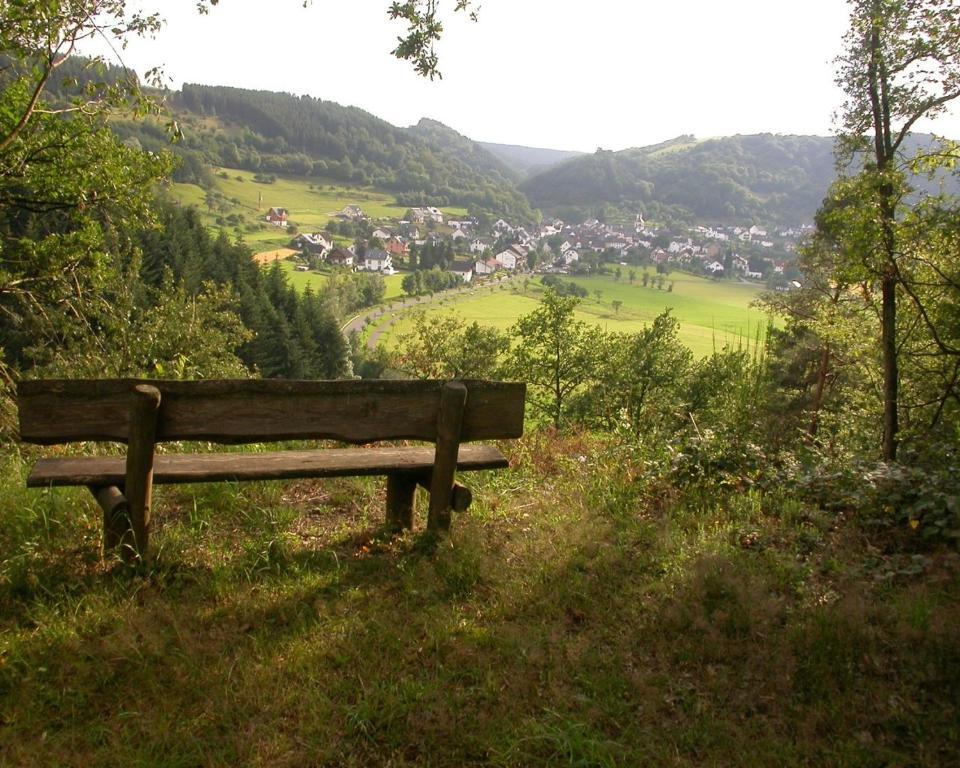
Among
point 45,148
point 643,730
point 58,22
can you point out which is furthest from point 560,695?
point 45,148

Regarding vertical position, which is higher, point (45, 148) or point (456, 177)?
point (456, 177)

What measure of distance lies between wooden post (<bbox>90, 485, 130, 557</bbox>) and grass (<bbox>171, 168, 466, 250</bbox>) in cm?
8178

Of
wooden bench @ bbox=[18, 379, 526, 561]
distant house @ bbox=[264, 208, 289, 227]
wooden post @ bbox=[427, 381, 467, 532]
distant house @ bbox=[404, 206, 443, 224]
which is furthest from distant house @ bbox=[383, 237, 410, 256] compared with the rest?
wooden post @ bbox=[427, 381, 467, 532]

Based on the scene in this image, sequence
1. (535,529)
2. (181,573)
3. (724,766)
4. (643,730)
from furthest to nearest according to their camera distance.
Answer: (535,529) → (181,573) → (643,730) → (724,766)

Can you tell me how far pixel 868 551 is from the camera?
382cm

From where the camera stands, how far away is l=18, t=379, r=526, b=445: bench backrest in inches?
122

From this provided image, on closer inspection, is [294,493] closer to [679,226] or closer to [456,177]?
[679,226]

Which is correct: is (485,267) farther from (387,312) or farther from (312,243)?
(387,312)

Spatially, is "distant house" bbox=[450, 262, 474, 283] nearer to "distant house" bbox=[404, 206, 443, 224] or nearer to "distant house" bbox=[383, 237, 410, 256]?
"distant house" bbox=[383, 237, 410, 256]

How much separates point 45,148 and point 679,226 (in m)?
153

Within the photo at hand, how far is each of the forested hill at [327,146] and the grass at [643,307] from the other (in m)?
66.3

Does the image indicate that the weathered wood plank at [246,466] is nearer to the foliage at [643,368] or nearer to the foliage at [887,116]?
the foliage at [887,116]

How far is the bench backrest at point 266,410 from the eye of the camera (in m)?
3.10

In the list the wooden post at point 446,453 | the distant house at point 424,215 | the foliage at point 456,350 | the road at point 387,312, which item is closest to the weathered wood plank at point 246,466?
the wooden post at point 446,453
